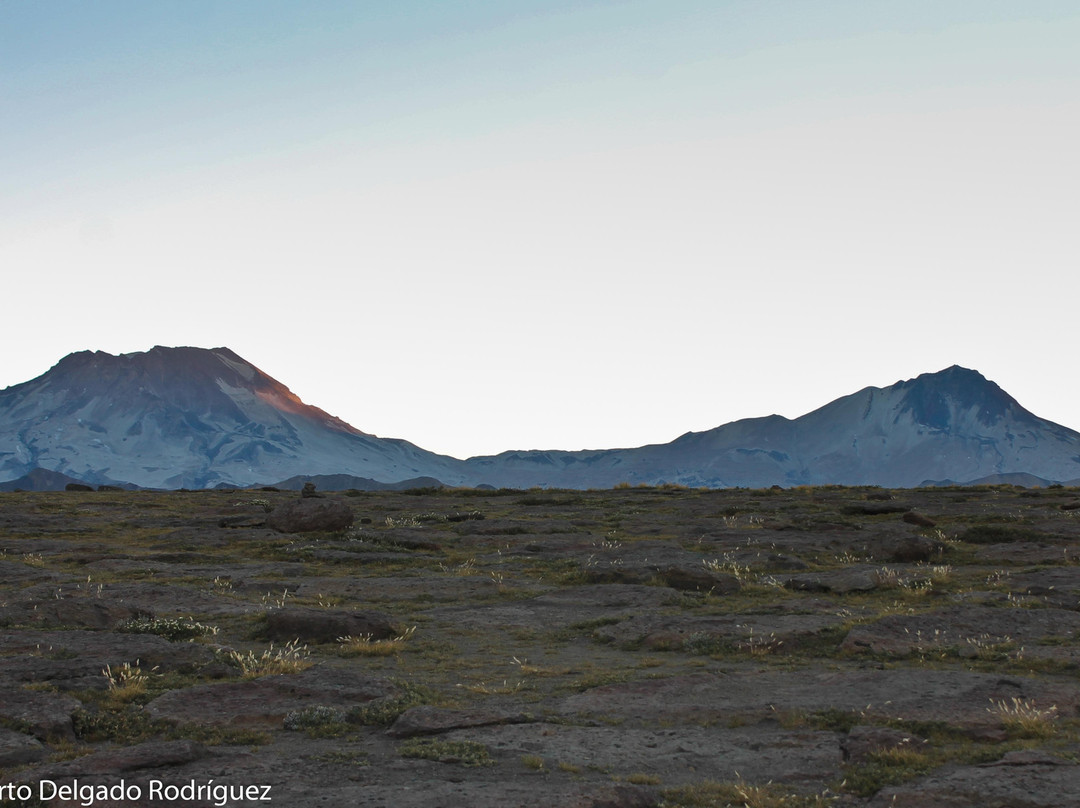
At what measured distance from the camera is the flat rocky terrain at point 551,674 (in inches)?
400

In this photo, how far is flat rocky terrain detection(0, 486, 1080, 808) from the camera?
10156 millimetres

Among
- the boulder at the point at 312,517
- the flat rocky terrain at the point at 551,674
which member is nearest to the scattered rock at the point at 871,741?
the flat rocky terrain at the point at 551,674

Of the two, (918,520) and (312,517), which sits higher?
(918,520)

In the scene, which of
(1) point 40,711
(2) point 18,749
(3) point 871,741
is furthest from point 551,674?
(2) point 18,749

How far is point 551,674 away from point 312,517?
24.2 meters

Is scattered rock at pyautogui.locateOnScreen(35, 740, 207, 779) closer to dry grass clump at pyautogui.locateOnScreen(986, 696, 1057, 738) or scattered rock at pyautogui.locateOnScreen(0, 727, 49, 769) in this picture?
scattered rock at pyautogui.locateOnScreen(0, 727, 49, 769)

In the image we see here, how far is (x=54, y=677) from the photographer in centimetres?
1440

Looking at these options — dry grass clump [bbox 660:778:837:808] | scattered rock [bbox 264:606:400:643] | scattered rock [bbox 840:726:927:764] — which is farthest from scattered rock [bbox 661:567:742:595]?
dry grass clump [bbox 660:778:837:808]

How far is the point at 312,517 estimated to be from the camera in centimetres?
3791

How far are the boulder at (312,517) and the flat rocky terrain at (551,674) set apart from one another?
186 inches

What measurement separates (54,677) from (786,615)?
13285 millimetres

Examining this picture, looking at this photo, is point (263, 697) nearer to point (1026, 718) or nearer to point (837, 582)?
point (1026, 718)

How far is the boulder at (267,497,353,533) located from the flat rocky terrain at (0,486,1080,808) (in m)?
4.72

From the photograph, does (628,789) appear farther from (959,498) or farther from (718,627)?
(959,498)
